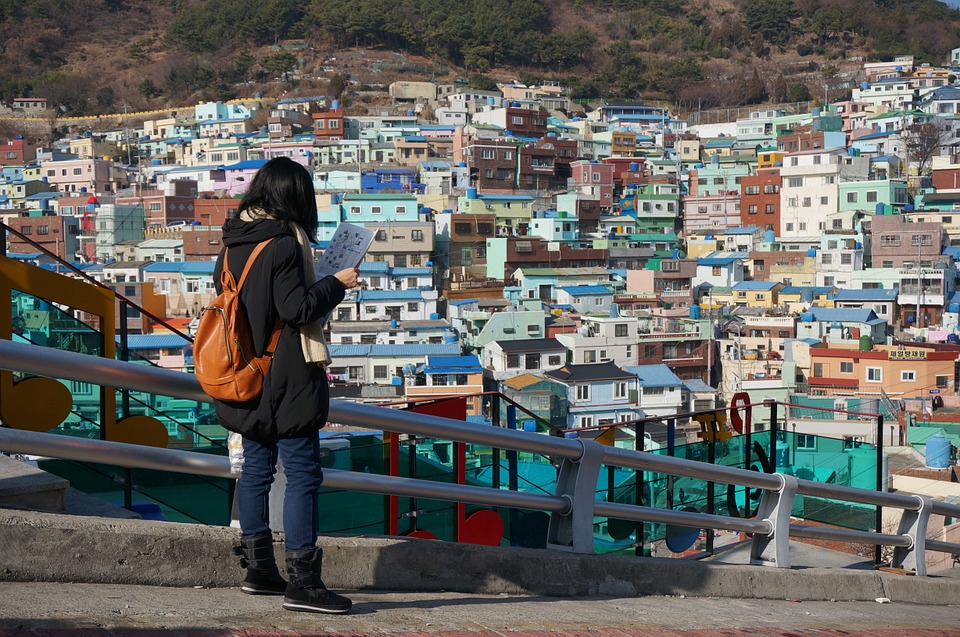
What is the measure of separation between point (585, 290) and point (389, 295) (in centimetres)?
593

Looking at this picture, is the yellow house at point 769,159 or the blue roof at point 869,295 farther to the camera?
the yellow house at point 769,159

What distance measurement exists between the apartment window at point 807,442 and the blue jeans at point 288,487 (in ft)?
11.0

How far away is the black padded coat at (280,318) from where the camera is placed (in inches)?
81.9

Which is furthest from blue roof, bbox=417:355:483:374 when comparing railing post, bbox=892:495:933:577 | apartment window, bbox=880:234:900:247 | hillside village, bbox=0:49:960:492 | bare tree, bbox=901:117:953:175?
bare tree, bbox=901:117:953:175

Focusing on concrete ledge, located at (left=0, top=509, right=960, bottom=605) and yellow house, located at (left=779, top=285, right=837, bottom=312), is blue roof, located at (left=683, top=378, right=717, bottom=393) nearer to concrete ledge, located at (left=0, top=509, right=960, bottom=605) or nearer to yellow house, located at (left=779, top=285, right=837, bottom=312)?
yellow house, located at (left=779, top=285, right=837, bottom=312)

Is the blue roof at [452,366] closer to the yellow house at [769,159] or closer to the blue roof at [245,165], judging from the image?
the blue roof at [245,165]

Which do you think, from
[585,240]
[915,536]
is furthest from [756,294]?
[915,536]

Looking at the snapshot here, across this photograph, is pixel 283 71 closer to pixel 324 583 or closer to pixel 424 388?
pixel 424 388

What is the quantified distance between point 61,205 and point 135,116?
23995 mm

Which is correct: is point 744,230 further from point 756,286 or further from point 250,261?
point 250,261

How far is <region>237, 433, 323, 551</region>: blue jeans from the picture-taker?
218 centimetres

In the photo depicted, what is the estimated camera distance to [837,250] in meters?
36.8

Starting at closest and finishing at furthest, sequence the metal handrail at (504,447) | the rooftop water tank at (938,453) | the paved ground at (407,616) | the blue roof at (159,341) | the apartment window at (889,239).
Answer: the paved ground at (407,616) < the metal handrail at (504,447) < the rooftop water tank at (938,453) < the blue roof at (159,341) < the apartment window at (889,239)

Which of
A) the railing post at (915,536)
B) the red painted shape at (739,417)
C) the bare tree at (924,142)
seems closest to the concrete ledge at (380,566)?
the railing post at (915,536)
